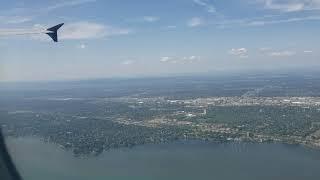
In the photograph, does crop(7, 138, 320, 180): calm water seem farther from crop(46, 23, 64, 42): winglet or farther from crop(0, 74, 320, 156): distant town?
crop(46, 23, 64, 42): winglet

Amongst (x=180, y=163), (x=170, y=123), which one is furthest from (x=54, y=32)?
(x=170, y=123)

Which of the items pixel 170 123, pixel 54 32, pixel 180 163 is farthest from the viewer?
pixel 170 123

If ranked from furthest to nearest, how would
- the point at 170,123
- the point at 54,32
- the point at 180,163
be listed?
the point at 170,123 → the point at 180,163 → the point at 54,32

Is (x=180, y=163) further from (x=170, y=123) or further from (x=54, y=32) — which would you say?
(x=54, y=32)

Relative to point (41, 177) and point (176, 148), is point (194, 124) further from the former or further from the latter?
point (41, 177)

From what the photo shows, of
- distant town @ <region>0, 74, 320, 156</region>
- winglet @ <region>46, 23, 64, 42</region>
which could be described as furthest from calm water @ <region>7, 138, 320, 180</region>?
winglet @ <region>46, 23, 64, 42</region>

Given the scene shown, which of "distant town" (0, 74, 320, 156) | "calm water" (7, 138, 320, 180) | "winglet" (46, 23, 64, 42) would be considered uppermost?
"winglet" (46, 23, 64, 42)

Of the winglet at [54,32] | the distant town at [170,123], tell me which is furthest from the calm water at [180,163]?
the winglet at [54,32]

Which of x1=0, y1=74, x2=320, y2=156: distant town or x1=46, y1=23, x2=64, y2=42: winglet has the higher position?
x1=46, y1=23, x2=64, y2=42: winglet
